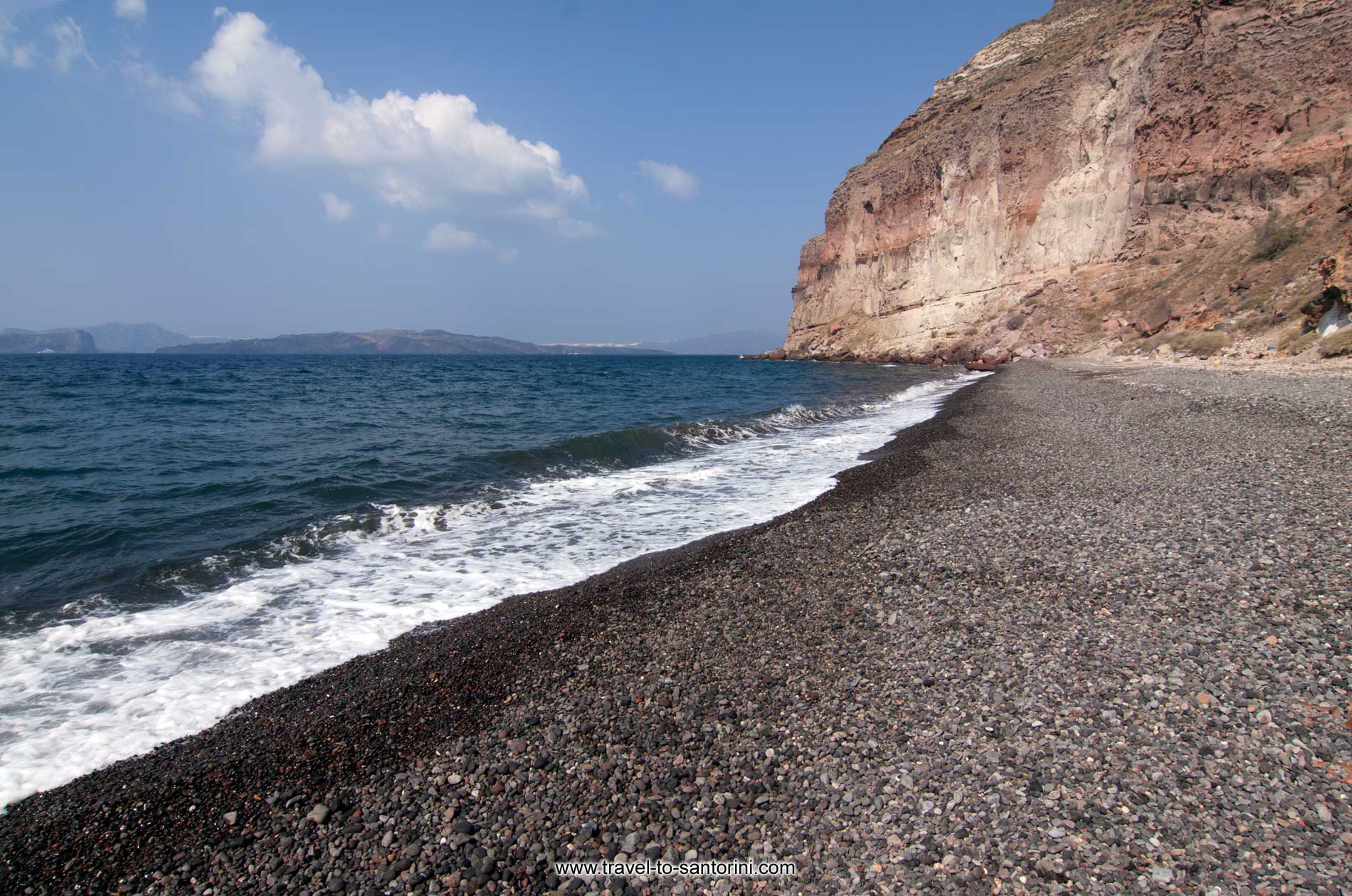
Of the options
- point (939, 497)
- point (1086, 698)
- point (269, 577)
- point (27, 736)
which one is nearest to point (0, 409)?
point (269, 577)

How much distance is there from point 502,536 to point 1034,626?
723 centimetres

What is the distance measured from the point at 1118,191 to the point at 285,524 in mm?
51958

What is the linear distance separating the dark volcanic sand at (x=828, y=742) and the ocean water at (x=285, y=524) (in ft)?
2.98

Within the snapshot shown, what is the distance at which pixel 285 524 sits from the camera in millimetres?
9906

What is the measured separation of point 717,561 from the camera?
23.7 ft

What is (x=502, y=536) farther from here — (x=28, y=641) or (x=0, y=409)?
(x=0, y=409)

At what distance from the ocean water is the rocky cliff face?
20955 millimetres

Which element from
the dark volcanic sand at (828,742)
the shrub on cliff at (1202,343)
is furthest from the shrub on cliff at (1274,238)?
the dark volcanic sand at (828,742)

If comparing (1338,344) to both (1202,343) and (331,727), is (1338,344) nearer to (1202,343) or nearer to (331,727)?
(1202,343)

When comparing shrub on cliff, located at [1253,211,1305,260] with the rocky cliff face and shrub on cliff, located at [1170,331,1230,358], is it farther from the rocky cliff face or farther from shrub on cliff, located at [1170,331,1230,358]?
shrub on cliff, located at [1170,331,1230,358]

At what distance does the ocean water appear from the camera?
5.28 m

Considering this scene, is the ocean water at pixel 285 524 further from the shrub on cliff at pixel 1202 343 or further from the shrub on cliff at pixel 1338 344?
the shrub on cliff at pixel 1202 343

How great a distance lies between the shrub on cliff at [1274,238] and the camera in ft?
91.2

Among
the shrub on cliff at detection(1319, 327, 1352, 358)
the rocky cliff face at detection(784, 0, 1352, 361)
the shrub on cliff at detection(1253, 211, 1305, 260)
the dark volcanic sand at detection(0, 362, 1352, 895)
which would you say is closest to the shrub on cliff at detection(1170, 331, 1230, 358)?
the rocky cliff face at detection(784, 0, 1352, 361)
